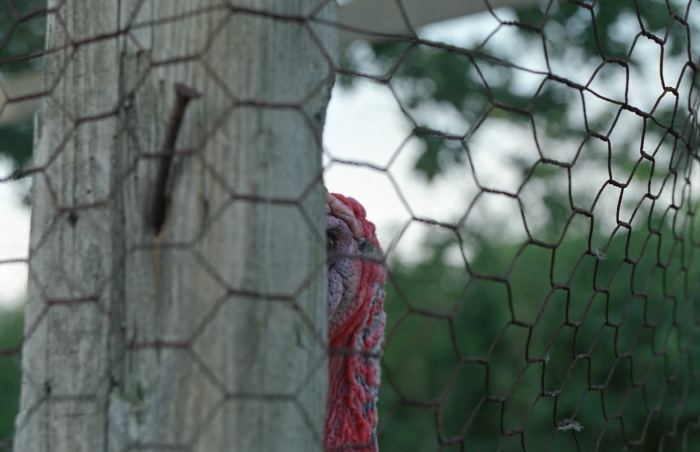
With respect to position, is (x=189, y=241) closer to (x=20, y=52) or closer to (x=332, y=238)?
(x=332, y=238)

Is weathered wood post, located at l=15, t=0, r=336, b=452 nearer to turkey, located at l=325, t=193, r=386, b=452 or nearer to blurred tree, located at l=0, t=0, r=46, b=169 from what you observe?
turkey, located at l=325, t=193, r=386, b=452

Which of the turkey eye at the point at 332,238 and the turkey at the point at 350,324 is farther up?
the turkey eye at the point at 332,238

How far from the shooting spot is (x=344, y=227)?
145cm

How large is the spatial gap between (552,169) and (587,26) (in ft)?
5.86

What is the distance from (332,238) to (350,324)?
0.49 ft

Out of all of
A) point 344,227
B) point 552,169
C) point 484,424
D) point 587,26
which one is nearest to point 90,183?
point 344,227

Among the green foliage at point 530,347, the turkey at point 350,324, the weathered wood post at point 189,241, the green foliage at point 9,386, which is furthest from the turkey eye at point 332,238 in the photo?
the green foliage at point 9,386

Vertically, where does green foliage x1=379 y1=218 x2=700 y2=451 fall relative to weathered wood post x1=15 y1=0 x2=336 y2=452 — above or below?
above

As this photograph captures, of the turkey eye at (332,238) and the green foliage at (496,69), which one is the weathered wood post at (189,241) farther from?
the green foliage at (496,69)

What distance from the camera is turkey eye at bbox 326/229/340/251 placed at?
4.75ft

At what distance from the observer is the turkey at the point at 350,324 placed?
1.43m

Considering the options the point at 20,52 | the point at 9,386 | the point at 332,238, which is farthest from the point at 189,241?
the point at 9,386

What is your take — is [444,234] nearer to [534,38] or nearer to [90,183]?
[534,38]

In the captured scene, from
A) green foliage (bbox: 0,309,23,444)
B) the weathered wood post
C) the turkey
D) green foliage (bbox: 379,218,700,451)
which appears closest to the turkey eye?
the turkey
